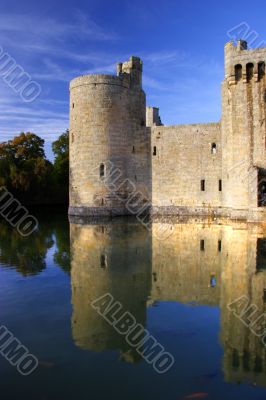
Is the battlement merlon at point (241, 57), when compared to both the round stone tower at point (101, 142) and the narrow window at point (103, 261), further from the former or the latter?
the narrow window at point (103, 261)

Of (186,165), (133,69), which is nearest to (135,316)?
(186,165)

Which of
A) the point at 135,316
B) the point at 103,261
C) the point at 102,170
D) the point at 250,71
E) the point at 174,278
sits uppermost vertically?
the point at 250,71

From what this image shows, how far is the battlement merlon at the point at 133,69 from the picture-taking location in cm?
2359

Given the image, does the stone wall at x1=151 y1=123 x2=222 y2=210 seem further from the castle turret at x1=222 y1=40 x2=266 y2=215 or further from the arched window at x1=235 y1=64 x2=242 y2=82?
the arched window at x1=235 y1=64 x2=242 y2=82

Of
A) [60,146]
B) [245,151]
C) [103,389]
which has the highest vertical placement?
[60,146]

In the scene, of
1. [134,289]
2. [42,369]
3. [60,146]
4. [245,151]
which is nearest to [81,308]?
[134,289]

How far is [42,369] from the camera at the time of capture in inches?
185

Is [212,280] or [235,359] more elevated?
[212,280]

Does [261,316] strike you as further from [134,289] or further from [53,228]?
[53,228]

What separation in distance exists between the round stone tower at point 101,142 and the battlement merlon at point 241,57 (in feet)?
19.2

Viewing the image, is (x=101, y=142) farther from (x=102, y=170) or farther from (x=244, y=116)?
(x=244, y=116)

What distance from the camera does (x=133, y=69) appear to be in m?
23.7

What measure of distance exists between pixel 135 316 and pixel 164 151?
17.7 meters

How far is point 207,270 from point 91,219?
1294 centimetres
